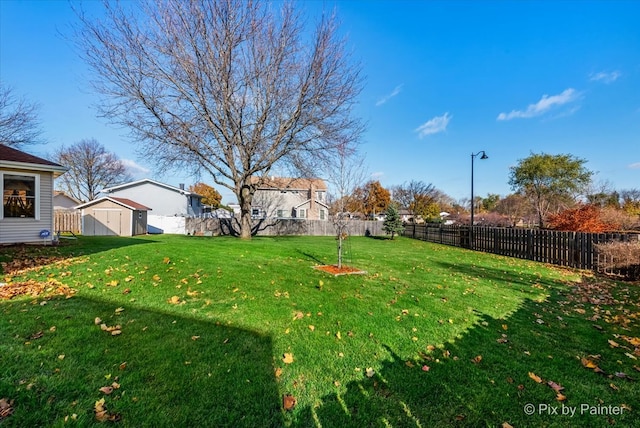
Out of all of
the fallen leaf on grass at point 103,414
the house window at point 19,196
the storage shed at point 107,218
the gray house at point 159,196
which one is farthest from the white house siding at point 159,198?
the fallen leaf on grass at point 103,414

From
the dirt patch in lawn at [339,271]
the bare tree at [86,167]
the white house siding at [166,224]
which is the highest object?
the bare tree at [86,167]

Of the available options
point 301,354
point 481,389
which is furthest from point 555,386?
point 301,354

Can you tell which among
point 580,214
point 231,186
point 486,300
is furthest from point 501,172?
point 486,300

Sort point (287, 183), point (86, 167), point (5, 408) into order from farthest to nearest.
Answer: point (86, 167)
point (287, 183)
point (5, 408)

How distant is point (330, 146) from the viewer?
56.1 ft

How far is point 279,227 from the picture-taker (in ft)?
93.7

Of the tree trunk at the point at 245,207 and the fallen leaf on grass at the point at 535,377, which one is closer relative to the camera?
the fallen leaf on grass at the point at 535,377

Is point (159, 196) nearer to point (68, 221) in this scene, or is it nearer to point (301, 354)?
point (68, 221)

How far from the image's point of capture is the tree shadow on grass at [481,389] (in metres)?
2.39

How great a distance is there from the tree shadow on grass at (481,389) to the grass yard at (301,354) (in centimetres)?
2

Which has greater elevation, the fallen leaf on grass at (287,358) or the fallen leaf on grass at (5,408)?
the fallen leaf on grass at (5,408)

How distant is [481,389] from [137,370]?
11.0 ft

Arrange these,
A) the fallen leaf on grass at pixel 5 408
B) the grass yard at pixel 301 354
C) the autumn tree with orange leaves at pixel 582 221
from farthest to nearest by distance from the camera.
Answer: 1. the autumn tree with orange leaves at pixel 582 221
2. the grass yard at pixel 301 354
3. the fallen leaf on grass at pixel 5 408

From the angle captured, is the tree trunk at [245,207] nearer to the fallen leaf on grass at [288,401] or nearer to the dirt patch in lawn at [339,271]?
the dirt patch in lawn at [339,271]
